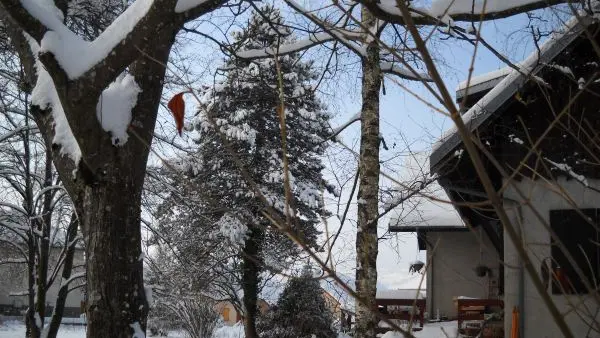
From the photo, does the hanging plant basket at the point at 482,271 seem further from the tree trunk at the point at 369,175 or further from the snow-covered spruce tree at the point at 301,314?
the tree trunk at the point at 369,175

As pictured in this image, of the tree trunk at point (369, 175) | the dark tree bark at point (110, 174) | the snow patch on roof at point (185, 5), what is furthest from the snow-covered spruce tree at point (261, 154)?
the snow patch on roof at point (185, 5)

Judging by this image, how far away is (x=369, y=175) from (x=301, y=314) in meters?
9.97

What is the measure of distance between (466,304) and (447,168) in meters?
2.35

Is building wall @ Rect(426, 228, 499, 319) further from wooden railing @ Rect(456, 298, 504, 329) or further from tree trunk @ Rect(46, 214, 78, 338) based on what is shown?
tree trunk @ Rect(46, 214, 78, 338)

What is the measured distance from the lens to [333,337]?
54.1 feet

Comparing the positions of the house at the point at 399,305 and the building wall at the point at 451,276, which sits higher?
the building wall at the point at 451,276

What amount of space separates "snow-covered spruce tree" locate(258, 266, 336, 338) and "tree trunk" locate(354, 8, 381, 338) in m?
9.38

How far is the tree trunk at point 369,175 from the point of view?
6.65 metres

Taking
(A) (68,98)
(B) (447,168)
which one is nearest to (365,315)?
(B) (447,168)

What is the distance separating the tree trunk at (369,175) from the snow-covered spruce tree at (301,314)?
938 centimetres

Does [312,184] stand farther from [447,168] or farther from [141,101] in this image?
[141,101]

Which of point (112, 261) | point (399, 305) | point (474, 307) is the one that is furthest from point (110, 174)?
point (399, 305)

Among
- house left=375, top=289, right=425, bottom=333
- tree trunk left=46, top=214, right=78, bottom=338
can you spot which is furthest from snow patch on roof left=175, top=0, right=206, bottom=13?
tree trunk left=46, top=214, right=78, bottom=338

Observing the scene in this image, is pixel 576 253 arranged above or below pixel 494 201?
above
